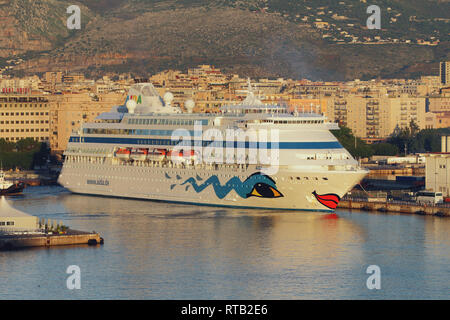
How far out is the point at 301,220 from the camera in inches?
2136

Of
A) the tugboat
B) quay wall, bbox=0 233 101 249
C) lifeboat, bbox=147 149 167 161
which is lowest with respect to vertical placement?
quay wall, bbox=0 233 101 249

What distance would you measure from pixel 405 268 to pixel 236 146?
720 inches

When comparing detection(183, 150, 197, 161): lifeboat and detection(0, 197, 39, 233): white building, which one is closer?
detection(0, 197, 39, 233): white building

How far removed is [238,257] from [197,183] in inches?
656

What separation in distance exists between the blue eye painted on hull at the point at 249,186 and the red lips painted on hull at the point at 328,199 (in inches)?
69.0

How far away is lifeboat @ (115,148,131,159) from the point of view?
67.2m

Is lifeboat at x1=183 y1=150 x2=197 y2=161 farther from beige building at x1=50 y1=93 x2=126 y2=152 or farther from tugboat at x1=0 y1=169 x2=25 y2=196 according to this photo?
beige building at x1=50 y1=93 x2=126 y2=152

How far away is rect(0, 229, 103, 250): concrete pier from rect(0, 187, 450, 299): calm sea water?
0.54 meters

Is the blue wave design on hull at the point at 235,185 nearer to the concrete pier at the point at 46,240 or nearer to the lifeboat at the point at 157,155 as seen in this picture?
the lifeboat at the point at 157,155

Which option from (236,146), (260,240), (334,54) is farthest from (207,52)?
(260,240)

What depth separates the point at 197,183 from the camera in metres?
61.4
